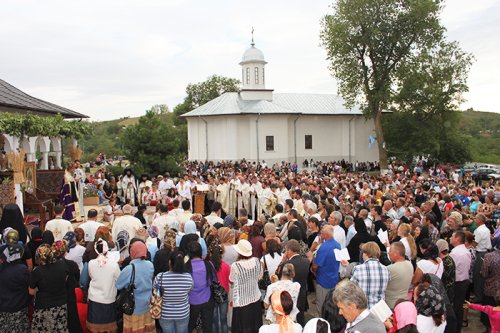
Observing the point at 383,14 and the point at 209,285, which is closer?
the point at 209,285

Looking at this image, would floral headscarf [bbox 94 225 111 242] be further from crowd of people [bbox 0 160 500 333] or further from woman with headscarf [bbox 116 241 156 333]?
woman with headscarf [bbox 116 241 156 333]

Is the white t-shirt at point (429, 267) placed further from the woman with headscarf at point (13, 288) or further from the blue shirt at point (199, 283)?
the woman with headscarf at point (13, 288)

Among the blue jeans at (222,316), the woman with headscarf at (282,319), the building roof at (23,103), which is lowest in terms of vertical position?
the blue jeans at (222,316)

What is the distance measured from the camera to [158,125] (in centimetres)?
2097

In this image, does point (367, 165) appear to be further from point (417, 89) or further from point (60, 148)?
point (60, 148)

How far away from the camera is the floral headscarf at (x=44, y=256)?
5.57 metres

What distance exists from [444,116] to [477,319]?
1361 inches

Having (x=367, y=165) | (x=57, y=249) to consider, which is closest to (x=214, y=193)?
(x=57, y=249)

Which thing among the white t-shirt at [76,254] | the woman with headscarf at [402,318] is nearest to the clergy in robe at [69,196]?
the white t-shirt at [76,254]

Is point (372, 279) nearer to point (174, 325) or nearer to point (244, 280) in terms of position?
point (244, 280)

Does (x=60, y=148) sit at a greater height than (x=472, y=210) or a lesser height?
greater

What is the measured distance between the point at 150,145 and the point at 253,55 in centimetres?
2273

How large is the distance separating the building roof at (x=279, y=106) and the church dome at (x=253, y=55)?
3314 mm

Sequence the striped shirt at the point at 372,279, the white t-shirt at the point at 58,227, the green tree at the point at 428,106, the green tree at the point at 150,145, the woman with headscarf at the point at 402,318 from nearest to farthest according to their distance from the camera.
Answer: the woman with headscarf at the point at 402,318, the striped shirt at the point at 372,279, the white t-shirt at the point at 58,227, the green tree at the point at 150,145, the green tree at the point at 428,106
